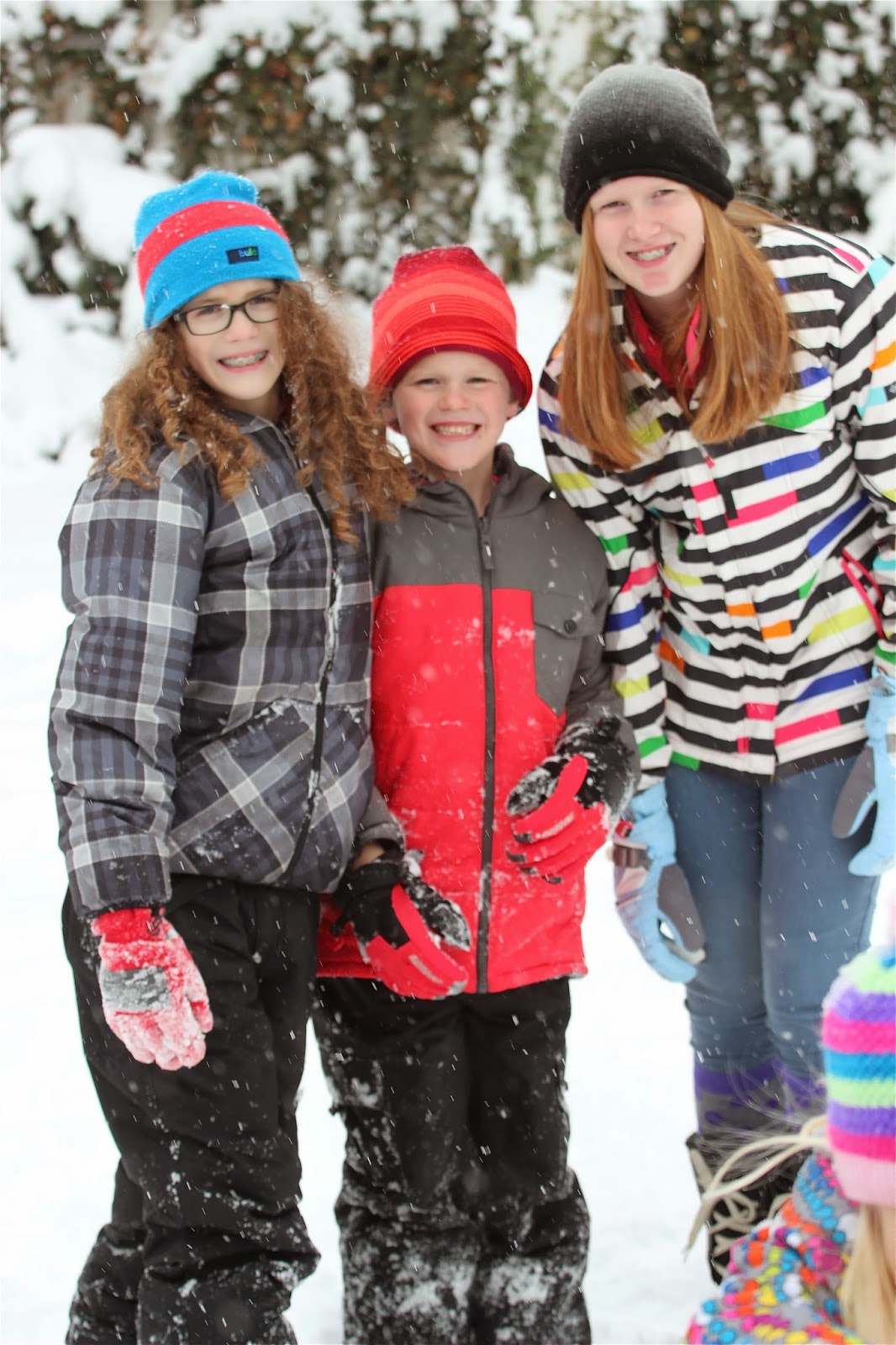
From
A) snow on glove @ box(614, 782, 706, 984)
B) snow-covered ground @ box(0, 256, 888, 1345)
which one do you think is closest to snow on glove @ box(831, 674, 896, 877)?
snow on glove @ box(614, 782, 706, 984)

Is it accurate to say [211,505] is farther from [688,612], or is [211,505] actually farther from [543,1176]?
[543,1176]

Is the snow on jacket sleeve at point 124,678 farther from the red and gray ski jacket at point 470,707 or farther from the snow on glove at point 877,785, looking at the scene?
the snow on glove at point 877,785

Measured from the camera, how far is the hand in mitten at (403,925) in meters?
2.10

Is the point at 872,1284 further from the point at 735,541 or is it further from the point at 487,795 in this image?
the point at 735,541

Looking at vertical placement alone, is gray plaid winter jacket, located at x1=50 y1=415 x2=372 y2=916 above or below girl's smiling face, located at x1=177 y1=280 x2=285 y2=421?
below

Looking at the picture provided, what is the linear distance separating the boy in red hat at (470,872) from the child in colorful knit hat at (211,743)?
5.2 inches

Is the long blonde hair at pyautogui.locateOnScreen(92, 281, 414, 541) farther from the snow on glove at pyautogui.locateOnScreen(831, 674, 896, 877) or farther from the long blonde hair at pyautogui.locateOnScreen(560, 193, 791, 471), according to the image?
the snow on glove at pyautogui.locateOnScreen(831, 674, 896, 877)

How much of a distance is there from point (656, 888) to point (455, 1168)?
2.12ft

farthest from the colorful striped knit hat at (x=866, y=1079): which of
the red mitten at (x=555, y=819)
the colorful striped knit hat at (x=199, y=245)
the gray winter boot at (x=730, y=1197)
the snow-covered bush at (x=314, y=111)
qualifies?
the snow-covered bush at (x=314, y=111)

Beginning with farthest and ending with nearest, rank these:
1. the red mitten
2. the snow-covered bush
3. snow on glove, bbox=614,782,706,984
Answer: the snow-covered bush → snow on glove, bbox=614,782,706,984 → the red mitten

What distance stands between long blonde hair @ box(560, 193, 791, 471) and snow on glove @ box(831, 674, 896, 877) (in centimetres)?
57

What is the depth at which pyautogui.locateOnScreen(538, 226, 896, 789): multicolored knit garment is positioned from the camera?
220 centimetres

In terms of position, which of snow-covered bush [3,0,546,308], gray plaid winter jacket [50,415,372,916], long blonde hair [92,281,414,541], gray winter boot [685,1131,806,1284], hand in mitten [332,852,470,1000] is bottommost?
gray winter boot [685,1131,806,1284]

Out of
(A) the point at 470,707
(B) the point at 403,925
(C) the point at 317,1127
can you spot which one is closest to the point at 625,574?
(A) the point at 470,707
